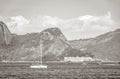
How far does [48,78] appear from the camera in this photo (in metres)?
105

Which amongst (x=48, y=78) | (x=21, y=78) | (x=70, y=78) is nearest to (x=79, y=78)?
(x=70, y=78)

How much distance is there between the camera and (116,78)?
103688 millimetres

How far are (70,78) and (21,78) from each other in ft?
51.0

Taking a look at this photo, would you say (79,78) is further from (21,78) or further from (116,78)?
(21,78)

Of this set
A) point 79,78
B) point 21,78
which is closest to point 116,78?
point 79,78

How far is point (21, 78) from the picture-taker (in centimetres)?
10231

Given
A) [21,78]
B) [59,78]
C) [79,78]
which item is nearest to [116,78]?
[79,78]

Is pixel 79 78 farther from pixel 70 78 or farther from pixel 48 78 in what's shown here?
pixel 48 78

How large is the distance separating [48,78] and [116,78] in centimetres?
2160

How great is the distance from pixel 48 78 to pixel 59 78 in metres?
3.52

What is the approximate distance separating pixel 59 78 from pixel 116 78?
18.1m

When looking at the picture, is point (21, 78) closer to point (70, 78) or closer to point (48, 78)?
point (48, 78)

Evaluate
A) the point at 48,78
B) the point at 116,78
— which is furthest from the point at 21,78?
the point at 116,78

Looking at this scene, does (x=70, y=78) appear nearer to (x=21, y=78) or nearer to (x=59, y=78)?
(x=59, y=78)
